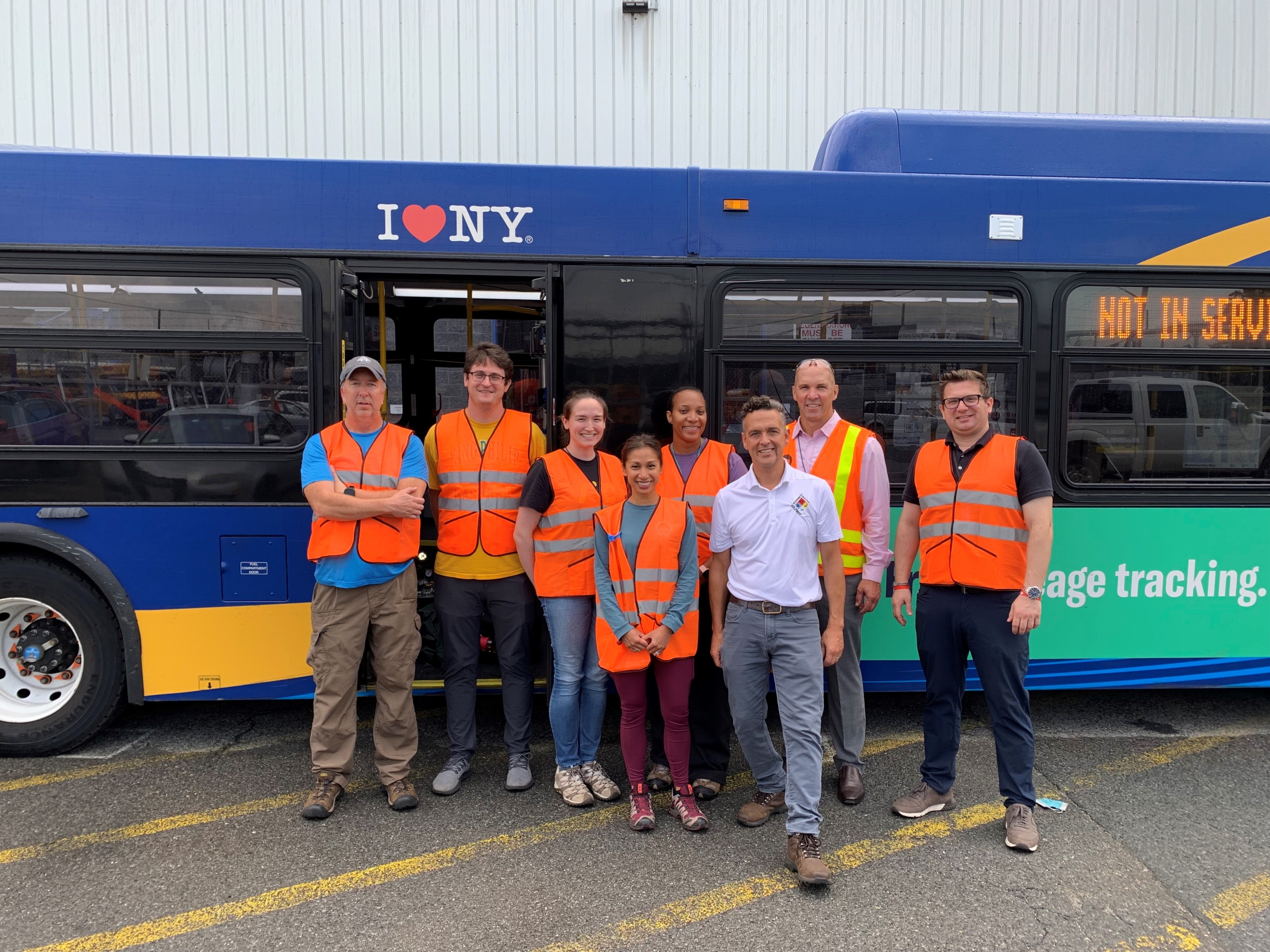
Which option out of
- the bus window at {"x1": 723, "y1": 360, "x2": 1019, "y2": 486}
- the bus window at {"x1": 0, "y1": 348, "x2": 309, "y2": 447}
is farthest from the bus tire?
the bus window at {"x1": 723, "y1": 360, "x2": 1019, "y2": 486}

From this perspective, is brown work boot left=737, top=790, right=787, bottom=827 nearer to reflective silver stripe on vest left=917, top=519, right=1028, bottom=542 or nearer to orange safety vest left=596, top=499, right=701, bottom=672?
orange safety vest left=596, top=499, right=701, bottom=672

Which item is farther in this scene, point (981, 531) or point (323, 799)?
point (323, 799)

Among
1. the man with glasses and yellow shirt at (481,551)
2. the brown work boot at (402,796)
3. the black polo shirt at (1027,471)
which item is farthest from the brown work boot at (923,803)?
the brown work boot at (402,796)

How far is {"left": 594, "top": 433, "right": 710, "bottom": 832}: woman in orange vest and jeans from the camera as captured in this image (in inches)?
124

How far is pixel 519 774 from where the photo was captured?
3629mm

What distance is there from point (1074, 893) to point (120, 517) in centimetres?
422

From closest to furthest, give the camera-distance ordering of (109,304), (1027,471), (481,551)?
(1027,471) → (481,551) → (109,304)

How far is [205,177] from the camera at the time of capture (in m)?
3.80

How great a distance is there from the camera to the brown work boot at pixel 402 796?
11.2 ft

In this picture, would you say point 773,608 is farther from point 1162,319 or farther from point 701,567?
point 1162,319

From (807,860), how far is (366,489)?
7.15 feet

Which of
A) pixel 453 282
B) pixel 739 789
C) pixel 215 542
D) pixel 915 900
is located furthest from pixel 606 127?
pixel 915 900

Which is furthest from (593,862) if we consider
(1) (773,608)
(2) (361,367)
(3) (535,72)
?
(3) (535,72)

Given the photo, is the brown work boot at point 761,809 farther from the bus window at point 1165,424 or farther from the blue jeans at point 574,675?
the bus window at point 1165,424
